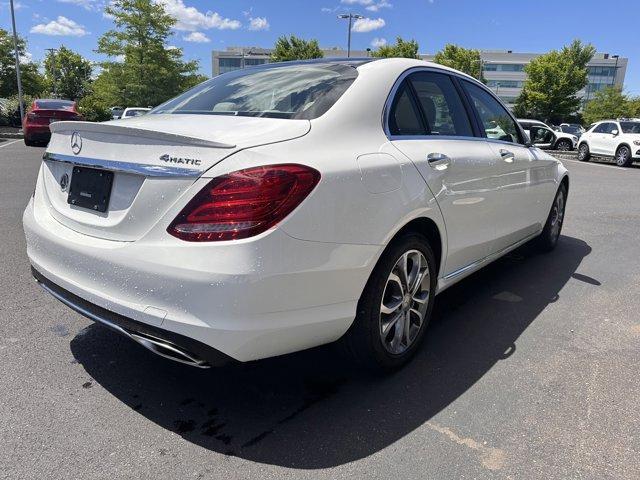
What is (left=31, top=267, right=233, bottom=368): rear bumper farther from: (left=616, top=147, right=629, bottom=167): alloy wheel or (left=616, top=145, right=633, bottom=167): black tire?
(left=616, top=147, right=629, bottom=167): alloy wheel

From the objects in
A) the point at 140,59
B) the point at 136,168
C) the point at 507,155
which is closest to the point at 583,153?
the point at 507,155

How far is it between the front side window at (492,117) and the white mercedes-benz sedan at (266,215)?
723mm

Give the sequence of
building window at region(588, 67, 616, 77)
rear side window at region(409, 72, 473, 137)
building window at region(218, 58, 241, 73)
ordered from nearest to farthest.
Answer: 1. rear side window at region(409, 72, 473, 137)
2. building window at region(588, 67, 616, 77)
3. building window at region(218, 58, 241, 73)

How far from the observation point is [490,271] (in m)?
4.87

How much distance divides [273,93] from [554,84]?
184ft

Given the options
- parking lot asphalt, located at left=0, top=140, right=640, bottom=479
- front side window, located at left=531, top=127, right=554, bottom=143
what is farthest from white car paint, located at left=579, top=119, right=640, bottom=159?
parking lot asphalt, located at left=0, top=140, right=640, bottom=479

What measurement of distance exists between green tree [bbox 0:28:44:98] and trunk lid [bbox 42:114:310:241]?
136 ft

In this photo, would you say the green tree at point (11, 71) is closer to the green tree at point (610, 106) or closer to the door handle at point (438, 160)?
the door handle at point (438, 160)

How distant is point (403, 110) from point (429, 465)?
71.7 inches

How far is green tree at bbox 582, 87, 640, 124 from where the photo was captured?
55.8 metres

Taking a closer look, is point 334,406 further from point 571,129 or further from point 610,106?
point 610,106

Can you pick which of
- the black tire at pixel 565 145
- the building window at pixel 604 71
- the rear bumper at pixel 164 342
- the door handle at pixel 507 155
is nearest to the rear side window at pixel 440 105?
the door handle at pixel 507 155

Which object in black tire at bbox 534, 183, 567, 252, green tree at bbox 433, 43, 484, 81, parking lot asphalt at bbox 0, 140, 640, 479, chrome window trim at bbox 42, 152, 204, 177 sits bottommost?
parking lot asphalt at bbox 0, 140, 640, 479

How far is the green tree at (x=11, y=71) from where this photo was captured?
36375mm
